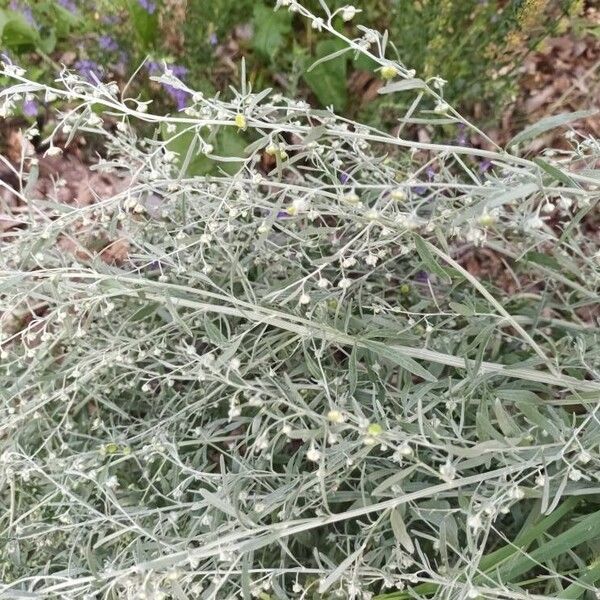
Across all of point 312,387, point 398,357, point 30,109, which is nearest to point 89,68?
point 30,109

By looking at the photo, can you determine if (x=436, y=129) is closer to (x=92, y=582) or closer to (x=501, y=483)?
(x=501, y=483)

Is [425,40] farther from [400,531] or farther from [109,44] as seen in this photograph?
[400,531]

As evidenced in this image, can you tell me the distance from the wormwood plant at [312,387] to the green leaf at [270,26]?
27.6 inches

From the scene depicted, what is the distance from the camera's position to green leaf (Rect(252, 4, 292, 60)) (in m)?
2.38

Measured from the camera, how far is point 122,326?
175cm

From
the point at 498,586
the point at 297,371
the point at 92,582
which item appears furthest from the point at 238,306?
the point at 498,586

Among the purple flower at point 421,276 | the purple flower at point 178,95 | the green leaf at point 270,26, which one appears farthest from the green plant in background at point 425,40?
the purple flower at point 421,276

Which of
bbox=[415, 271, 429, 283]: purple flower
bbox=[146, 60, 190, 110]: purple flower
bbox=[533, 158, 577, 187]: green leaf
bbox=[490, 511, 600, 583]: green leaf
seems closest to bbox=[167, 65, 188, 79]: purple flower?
bbox=[146, 60, 190, 110]: purple flower

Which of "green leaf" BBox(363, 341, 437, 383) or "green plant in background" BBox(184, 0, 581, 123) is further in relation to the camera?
"green plant in background" BBox(184, 0, 581, 123)

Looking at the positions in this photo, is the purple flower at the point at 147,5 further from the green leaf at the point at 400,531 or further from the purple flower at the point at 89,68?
the green leaf at the point at 400,531

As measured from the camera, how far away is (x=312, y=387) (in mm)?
1501

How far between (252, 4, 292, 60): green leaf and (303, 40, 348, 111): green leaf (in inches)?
5.6

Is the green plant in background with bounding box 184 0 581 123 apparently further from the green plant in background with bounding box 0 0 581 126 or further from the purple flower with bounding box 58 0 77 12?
the purple flower with bounding box 58 0 77 12

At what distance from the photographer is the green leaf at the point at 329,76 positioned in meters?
2.36
